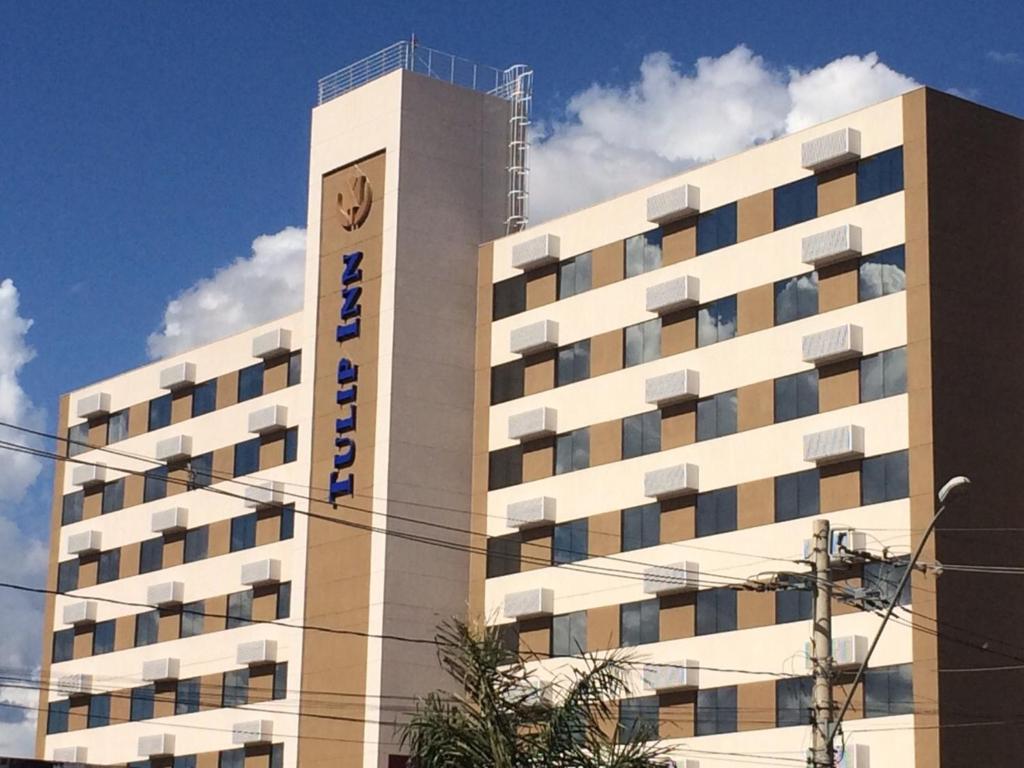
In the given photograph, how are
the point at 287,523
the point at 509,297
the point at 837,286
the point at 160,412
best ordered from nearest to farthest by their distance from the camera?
1. the point at 837,286
2. the point at 509,297
3. the point at 287,523
4. the point at 160,412

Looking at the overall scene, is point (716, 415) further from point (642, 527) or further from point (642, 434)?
point (642, 527)

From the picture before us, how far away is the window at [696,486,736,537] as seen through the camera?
Result: 6662cm

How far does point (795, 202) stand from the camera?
66.3m

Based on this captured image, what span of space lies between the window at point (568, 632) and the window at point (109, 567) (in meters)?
28.2

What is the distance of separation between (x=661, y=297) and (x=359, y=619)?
637 inches

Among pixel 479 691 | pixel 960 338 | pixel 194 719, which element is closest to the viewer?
pixel 479 691

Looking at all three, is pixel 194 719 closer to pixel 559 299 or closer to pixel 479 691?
pixel 559 299

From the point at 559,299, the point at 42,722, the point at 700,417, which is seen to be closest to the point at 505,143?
the point at 559,299

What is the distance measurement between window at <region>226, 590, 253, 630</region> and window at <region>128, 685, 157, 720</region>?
645 cm

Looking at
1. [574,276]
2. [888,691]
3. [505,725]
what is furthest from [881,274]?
[505,725]

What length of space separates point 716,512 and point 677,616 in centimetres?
367

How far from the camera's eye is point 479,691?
36.0 metres

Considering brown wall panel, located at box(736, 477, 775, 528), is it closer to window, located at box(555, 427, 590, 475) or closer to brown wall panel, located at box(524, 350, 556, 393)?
window, located at box(555, 427, 590, 475)

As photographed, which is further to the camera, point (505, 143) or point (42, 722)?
point (42, 722)
